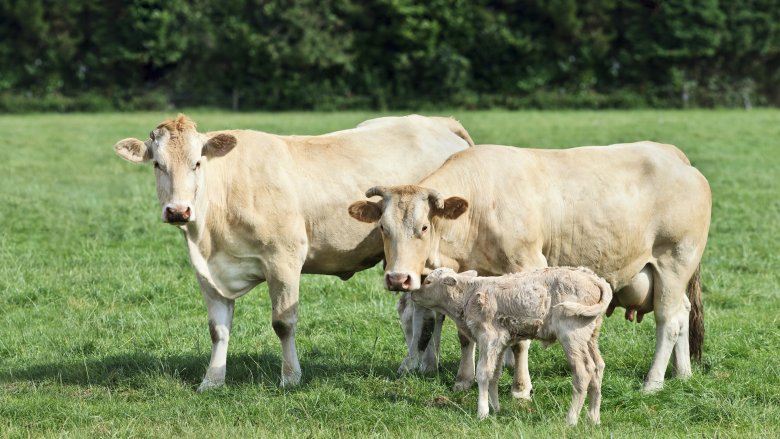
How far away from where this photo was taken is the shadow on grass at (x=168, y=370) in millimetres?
8781

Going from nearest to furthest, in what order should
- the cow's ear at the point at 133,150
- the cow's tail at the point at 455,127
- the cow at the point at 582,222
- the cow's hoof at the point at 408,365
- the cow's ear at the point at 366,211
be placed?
the cow's ear at the point at 366,211, the cow at the point at 582,222, the cow's ear at the point at 133,150, the cow's hoof at the point at 408,365, the cow's tail at the point at 455,127

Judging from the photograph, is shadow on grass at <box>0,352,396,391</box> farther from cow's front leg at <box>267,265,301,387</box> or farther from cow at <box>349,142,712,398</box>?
cow at <box>349,142,712,398</box>

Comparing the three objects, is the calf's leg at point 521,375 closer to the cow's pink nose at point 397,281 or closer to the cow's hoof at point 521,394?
the cow's hoof at point 521,394

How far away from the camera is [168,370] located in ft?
29.5

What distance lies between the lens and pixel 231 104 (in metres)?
51.5

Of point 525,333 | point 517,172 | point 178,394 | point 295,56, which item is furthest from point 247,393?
point 295,56

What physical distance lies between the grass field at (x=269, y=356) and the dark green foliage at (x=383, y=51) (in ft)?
113

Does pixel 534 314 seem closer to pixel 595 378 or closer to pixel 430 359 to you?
pixel 595 378

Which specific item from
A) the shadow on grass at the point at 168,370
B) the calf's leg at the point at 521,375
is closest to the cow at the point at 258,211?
the shadow on grass at the point at 168,370

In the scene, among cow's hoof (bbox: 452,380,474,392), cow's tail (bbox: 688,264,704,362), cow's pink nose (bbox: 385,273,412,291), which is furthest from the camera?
cow's tail (bbox: 688,264,704,362)

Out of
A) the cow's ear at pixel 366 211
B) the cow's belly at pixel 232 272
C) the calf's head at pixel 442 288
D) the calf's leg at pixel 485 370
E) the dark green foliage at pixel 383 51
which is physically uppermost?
the cow's ear at pixel 366 211

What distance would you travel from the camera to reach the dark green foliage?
168ft

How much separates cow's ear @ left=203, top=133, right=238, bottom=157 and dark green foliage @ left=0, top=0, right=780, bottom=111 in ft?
137

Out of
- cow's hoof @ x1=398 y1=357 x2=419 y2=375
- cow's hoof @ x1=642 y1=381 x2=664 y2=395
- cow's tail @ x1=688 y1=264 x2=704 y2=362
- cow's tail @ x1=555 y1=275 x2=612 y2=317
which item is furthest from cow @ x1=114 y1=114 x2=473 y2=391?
cow's tail @ x1=688 y1=264 x2=704 y2=362
